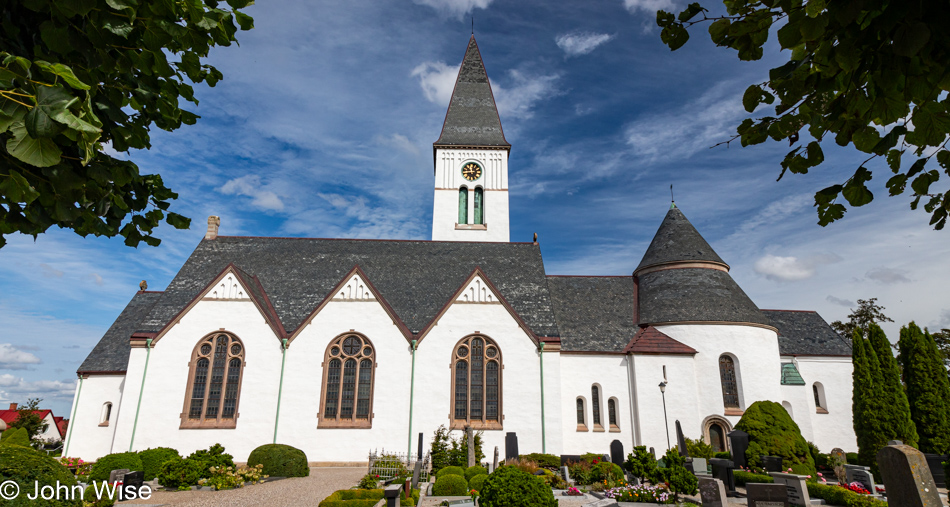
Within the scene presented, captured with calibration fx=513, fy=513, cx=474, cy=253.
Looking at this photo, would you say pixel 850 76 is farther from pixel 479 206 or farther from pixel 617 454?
pixel 479 206

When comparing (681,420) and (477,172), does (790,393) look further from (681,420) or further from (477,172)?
(477,172)

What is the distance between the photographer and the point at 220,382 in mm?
23328

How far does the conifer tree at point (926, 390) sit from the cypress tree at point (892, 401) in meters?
0.67

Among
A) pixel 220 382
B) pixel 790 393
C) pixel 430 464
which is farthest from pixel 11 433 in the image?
pixel 790 393

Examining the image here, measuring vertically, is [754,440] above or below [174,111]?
below

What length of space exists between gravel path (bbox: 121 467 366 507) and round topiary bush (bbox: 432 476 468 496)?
3.20m

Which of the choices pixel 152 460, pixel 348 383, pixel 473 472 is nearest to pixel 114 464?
pixel 152 460

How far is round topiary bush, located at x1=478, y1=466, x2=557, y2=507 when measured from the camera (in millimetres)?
10531

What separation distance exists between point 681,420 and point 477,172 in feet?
75.2

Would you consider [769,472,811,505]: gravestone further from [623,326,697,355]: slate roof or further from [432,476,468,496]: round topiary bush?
[623,326,697,355]: slate roof

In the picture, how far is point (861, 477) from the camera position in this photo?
1766 centimetres

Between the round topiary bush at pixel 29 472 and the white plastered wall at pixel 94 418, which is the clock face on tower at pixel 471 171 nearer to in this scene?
the white plastered wall at pixel 94 418

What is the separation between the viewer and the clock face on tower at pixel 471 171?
39.4m

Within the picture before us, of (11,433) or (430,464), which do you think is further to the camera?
(11,433)
